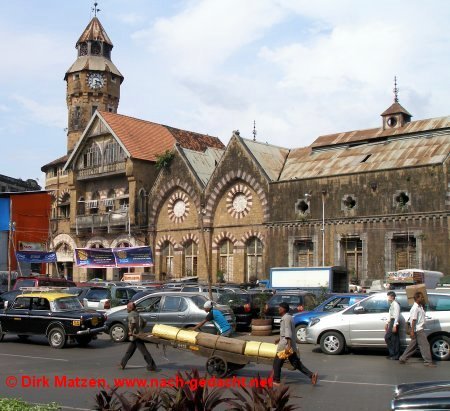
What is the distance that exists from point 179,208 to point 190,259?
375 centimetres

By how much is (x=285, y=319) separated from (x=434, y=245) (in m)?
22.2

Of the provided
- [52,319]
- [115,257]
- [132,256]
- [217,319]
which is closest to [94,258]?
[115,257]

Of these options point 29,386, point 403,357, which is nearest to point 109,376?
point 29,386

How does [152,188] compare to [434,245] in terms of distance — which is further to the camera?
[152,188]

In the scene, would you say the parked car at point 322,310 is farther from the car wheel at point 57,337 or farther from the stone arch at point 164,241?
the stone arch at point 164,241

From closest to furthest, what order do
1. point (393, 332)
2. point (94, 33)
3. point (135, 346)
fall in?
point (135, 346) < point (393, 332) < point (94, 33)

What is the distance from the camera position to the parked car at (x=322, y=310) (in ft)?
61.1

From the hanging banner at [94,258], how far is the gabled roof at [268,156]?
11.2 meters

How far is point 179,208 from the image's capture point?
43.7m

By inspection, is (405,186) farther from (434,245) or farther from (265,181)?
(265,181)

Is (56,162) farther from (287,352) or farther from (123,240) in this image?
(287,352)

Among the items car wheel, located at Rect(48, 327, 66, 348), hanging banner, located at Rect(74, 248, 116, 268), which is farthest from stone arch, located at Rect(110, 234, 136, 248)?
car wheel, located at Rect(48, 327, 66, 348)

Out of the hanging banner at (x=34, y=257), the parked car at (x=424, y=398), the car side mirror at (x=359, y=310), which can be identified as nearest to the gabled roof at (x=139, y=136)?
the hanging banner at (x=34, y=257)

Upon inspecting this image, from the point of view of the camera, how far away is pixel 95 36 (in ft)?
200
